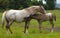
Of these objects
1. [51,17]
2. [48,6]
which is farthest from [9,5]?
[51,17]

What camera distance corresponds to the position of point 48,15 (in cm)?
2005

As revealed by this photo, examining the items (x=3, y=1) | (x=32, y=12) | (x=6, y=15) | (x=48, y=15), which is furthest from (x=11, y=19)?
(x=3, y=1)

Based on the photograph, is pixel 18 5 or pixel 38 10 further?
pixel 18 5

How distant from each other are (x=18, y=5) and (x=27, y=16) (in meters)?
50.8

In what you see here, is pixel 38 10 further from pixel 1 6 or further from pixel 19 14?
pixel 1 6

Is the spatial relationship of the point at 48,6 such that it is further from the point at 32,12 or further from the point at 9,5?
the point at 32,12

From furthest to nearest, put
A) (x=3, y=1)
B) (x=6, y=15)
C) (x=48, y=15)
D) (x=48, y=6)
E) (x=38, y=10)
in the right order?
(x=48, y=6) < (x=3, y=1) < (x=48, y=15) < (x=38, y=10) < (x=6, y=15)

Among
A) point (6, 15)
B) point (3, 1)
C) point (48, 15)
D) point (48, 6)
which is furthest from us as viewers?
point (48, 6)

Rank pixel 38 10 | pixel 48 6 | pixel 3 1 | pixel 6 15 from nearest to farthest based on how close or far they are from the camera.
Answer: pixel 6 15 < pixel 38 10 < pixel 3 1 < pixel 48 6

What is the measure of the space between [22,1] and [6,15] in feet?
169

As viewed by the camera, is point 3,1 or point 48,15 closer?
point 48,15

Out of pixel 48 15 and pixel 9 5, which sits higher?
pixel 48 15

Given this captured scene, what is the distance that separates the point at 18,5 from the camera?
222 feet

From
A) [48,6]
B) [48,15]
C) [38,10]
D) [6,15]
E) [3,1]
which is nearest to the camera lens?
[6,15]
